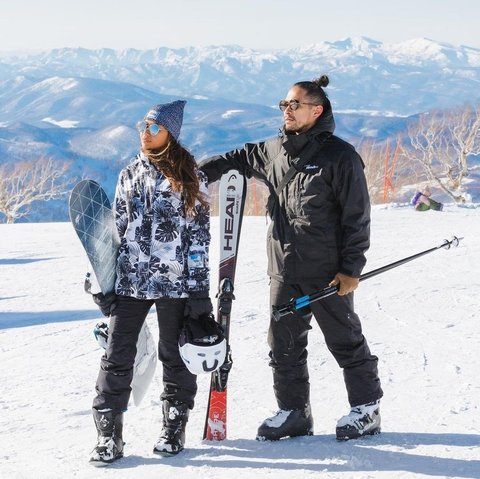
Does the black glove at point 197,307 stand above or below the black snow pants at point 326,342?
above

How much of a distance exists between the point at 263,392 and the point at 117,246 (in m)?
1.72

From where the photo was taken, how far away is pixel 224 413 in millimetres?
3402

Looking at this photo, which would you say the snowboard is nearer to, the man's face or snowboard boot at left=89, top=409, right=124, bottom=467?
snowboard boot at left=89, top=409, right=124, bottom=467

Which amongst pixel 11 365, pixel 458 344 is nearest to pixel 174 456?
pixel 11 365

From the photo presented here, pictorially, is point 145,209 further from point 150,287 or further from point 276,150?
point 276,150

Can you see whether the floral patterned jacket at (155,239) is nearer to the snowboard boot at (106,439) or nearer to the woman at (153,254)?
the woman at (153,254)

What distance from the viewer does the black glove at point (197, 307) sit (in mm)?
3043

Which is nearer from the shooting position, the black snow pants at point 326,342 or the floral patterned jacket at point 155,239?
the floral patterned jacket at point 155,239

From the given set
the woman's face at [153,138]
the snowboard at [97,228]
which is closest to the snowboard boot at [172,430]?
the snowboard at [97,228]

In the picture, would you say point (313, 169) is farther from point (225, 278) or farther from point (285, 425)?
point (285, 425)

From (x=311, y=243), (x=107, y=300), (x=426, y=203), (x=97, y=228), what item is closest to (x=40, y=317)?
(x=97, y=228)

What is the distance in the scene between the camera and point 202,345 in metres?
2.98

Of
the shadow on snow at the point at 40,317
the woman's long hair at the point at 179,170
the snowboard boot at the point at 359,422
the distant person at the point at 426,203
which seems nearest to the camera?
the woman's long hair at the point at 179,170

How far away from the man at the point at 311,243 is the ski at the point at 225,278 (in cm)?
12
